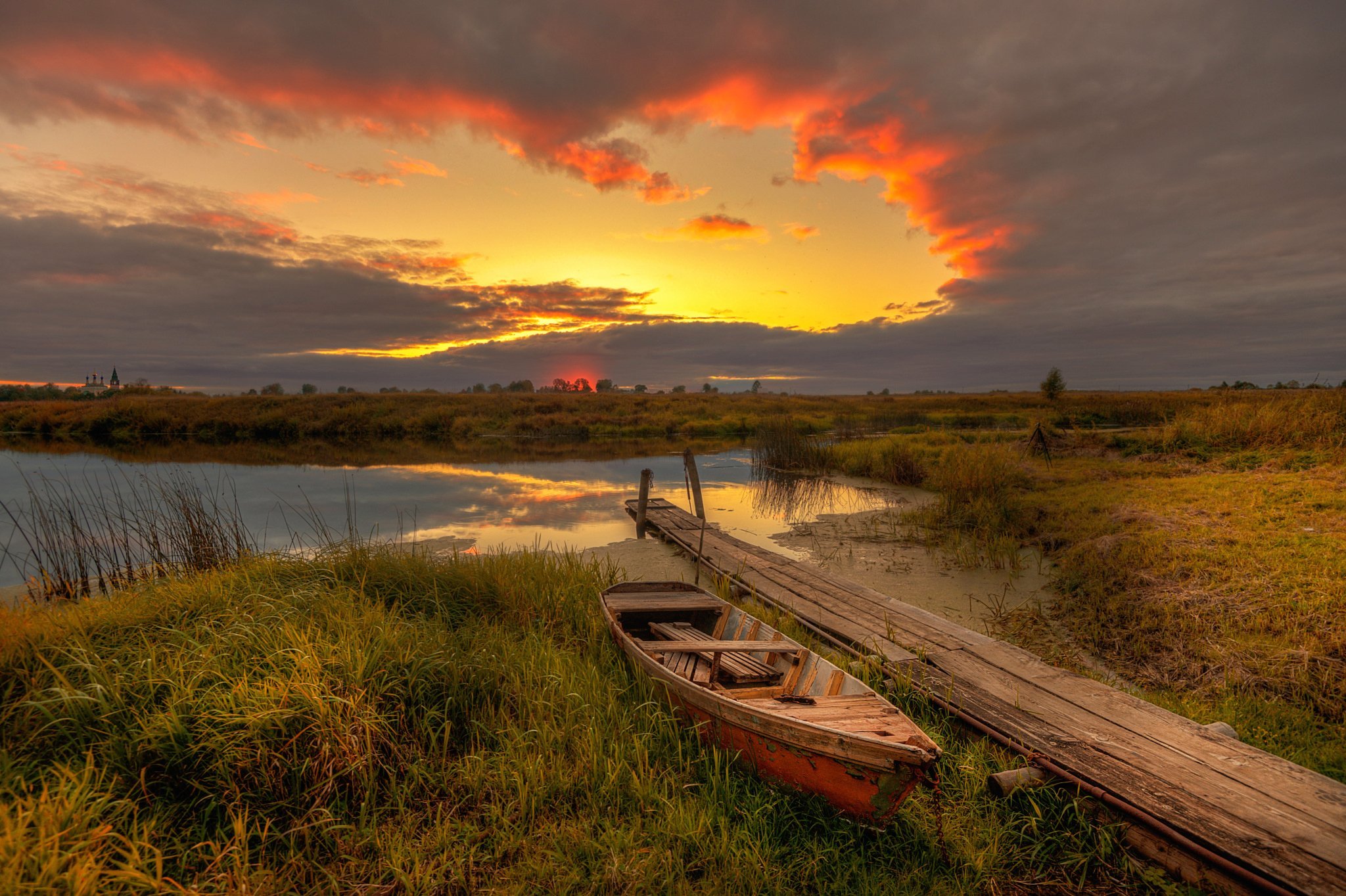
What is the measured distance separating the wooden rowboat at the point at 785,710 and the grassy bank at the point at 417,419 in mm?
27601

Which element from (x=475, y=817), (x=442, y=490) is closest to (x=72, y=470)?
(x=442, y=490)

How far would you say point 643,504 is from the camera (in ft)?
43.2

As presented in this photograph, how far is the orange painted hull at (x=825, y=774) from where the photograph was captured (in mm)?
3447

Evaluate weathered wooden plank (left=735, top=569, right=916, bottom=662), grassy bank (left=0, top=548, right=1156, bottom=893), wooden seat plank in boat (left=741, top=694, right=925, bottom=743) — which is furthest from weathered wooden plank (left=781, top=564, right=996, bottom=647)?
wooden seat plank in boat (left=741, top=694, right=925, bottom=743)

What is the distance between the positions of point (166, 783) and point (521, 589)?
3.82 meters

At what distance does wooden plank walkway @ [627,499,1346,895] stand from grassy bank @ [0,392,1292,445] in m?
27.6

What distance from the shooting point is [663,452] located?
31672 millimetres

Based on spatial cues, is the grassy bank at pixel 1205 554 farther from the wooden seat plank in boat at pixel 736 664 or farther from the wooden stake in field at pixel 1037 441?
the wooden seat plank in boat at pixel 736 664

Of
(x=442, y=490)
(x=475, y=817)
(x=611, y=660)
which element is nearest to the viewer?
(x=475, y=817)

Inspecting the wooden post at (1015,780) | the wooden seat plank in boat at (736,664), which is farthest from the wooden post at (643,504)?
the wooden post at (1015,780)

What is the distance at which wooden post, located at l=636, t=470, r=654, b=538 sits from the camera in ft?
42.2

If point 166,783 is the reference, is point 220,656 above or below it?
above

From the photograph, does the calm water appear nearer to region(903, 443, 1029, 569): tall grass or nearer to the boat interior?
region(903, 443, 1029, 569): tall grass

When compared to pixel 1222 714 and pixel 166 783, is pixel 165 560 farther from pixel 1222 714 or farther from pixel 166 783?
pixel 1222 714
